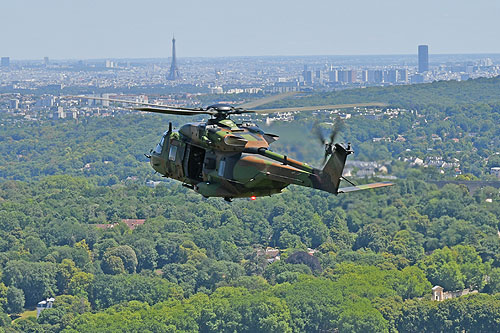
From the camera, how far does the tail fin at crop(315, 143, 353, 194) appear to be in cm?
3114

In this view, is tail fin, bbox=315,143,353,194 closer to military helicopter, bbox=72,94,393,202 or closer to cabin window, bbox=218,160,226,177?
military helicopter, bbox=72,94,393,202

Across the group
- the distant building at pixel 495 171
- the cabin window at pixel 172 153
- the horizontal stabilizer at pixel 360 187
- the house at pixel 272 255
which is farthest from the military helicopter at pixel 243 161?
the distant building at pixel 495 171

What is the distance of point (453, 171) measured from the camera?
552 feet

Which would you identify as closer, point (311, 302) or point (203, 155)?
point (203, 155)

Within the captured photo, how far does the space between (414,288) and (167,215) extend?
4323 cm

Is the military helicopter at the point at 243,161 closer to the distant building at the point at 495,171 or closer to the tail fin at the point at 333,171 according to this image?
the tail fin at the point at 333,171

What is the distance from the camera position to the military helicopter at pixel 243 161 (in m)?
31.2

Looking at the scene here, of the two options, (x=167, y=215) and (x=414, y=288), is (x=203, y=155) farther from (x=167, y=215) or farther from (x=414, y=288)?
(x=167, y=215)

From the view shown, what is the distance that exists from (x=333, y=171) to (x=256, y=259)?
89847 mm

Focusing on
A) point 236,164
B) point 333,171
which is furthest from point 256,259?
point 333,171

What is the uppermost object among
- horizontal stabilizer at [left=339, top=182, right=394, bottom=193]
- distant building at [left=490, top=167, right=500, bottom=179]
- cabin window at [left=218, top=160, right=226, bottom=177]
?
cabin window at [left=218, top=160, right=226, bottom=177]

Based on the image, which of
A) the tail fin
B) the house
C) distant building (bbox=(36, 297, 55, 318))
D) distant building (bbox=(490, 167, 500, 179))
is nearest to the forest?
the house

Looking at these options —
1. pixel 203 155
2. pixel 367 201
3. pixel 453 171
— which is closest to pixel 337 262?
pixel 367 201

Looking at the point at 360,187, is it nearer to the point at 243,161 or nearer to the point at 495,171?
the point at 243,161
